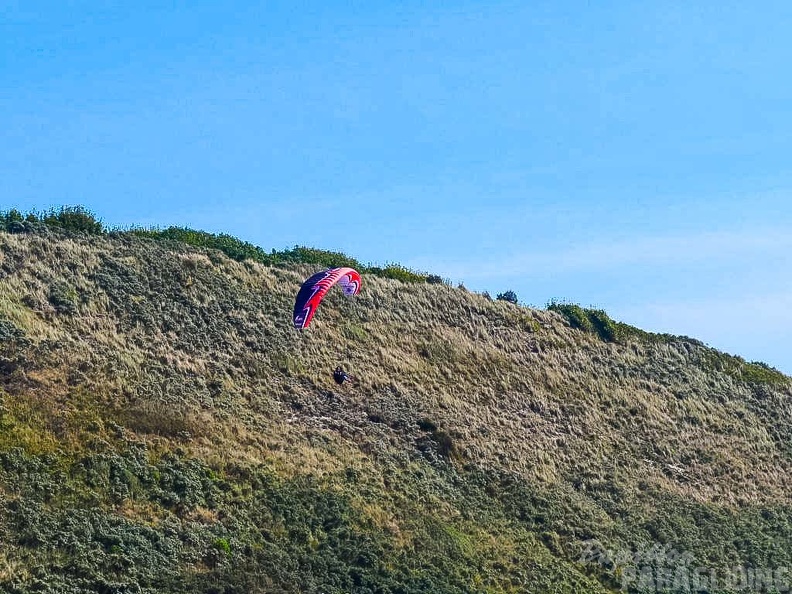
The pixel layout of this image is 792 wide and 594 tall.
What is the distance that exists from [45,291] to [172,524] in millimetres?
13355

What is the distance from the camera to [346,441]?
36281mm

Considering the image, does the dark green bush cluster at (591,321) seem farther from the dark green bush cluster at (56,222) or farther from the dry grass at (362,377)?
the dark green bush cluster at (56,222)

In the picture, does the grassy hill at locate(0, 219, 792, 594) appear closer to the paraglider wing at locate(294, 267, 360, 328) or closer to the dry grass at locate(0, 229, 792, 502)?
the dry grass at locate(0, 229, 792, 502)

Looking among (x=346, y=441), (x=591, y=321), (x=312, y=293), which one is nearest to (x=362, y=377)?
(x=346, y=441)

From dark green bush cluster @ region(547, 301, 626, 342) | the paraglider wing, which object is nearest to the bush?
dark green bush cluster @ region(547, 301, 626, 342)

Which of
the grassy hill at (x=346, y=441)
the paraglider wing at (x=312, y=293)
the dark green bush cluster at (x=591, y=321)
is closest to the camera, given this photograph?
the grassy hill at (x=346, y=441)

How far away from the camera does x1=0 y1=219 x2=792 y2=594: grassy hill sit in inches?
1066

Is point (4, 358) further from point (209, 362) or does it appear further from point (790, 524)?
point (790, 524)

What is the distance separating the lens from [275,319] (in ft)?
141

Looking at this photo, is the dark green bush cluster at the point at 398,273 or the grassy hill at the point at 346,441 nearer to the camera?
the grassy hill at the point at 346,441

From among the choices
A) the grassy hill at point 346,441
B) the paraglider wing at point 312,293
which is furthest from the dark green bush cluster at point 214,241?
the paraglider wing at point 312,293

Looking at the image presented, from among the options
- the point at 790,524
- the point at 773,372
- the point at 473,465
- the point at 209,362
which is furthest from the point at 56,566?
the point at 773,372

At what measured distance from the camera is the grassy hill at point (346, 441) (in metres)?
27.1

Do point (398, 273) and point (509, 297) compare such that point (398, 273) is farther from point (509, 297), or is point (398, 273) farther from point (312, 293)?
point (312, 293)
